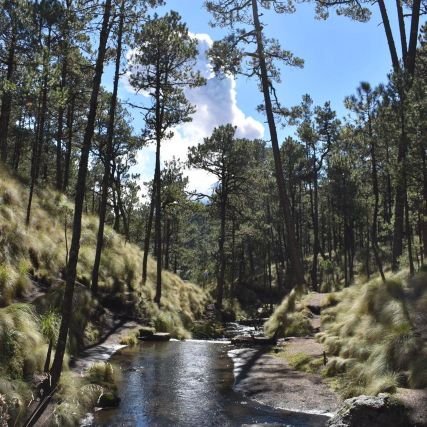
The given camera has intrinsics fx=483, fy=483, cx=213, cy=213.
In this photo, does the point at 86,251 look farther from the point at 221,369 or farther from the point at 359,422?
the point at 359,422

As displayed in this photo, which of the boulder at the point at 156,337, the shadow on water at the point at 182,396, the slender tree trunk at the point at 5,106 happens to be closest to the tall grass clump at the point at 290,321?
the shadow on water at the point at 182,396

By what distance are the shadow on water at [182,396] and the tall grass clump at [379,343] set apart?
1453mm

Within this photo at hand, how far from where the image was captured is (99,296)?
65.7 feet

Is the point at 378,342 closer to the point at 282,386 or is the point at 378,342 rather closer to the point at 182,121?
the point at 282,386

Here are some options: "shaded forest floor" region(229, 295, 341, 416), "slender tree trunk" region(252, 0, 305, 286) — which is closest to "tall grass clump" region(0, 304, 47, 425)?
"shaded forest floor" region(229, 295, 341, 416)

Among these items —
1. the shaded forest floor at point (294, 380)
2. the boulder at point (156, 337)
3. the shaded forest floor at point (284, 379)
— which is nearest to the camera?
the shaded forest floor at point (294, 380)

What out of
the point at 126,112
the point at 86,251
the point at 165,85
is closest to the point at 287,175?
the point at 126,112

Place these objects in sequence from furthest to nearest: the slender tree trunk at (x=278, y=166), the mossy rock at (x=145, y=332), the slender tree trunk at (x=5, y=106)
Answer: the slender tree trunk at (x=5, y=106) → the slender tree trunk at (x=278, y=166) → the mossy rock at (x=145, y=332)

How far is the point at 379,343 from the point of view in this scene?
396 inches

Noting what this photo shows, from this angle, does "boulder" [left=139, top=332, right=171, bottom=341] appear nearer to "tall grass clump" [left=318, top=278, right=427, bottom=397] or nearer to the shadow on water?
the shadow on water

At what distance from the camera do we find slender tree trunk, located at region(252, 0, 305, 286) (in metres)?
20.2

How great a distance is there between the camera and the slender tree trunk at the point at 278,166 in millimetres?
20219

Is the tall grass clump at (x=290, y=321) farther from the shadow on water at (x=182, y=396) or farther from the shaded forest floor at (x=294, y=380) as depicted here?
the shadow on water at (x=182, y=396)

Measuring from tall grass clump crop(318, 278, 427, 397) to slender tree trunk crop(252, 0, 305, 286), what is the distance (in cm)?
508
